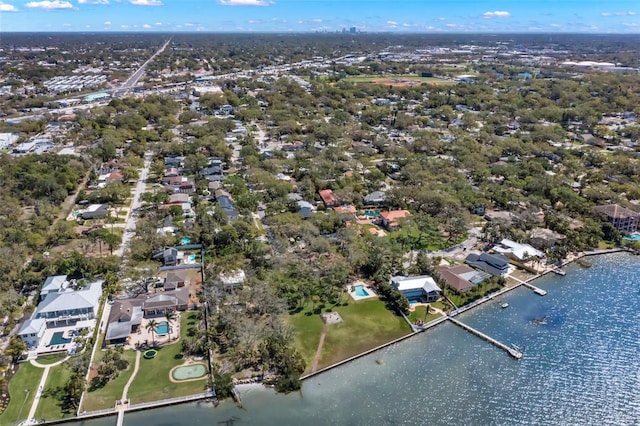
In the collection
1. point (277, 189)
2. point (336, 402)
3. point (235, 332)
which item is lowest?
point (336, 402)

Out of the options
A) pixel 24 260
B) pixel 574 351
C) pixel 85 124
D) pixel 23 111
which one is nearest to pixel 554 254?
pixel 574 351

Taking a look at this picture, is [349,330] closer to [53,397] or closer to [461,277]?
[461,277]

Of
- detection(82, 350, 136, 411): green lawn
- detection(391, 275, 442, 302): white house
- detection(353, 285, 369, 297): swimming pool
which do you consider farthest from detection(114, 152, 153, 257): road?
detection(391, 275, 442, 302): white house

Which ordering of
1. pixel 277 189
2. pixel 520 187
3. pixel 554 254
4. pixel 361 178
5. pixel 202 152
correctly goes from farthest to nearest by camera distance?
1. pixel 202 152
2. pixel 361 178
3. pixel 520 187
4. pixel 277 189
5. pixel 554 254

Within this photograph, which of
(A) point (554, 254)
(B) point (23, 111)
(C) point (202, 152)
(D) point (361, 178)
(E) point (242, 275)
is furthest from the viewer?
(B) point (23, 111)

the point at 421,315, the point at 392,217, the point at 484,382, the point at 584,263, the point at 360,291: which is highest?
the point at 392,217

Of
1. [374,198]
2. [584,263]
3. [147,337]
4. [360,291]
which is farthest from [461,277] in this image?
[147,337]

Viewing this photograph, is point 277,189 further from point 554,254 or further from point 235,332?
point 554,254
